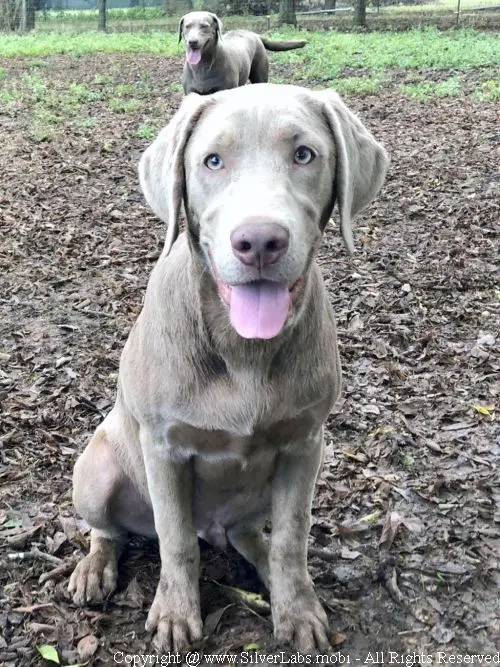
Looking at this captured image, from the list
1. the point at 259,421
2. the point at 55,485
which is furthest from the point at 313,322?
the point at 55,485

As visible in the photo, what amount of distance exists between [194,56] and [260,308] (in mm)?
8915

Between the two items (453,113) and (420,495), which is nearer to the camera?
(420,495)

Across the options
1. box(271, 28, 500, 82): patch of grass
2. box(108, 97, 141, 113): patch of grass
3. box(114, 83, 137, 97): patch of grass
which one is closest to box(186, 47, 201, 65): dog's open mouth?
box(108, 97, 141, 113): patch of grass

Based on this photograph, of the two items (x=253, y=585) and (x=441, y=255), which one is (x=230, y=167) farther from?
(x=441, y=255)

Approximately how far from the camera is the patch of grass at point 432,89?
11.5 meters

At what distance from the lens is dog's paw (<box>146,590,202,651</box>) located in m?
2.78

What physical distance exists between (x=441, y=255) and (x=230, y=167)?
154 inches

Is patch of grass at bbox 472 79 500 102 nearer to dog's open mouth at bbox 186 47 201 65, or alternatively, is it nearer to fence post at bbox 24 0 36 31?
dog's open mouth at bbox 186 47 201 65

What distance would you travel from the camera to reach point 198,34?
10.7m

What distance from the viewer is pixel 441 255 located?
19.7 feet

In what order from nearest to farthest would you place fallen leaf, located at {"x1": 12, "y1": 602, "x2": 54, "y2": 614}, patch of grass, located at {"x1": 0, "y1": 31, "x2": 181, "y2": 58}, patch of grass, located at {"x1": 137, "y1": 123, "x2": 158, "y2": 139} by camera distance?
fallen leaf, located at {"x1": 12, "y1": 602, "x2": 54, "y2": 614}
patch of grass, located at {"x1": 137, "y1": 123, "x2": 158, "y2": 139}
patch of grass, located at {"x1": 0, "y1": 31, "x2": 181, "y2": 58}

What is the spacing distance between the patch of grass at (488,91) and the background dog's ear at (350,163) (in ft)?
29.0

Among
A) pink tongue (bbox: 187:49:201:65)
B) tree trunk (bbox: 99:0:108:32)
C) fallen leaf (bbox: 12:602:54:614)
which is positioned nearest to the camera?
fallen leaf (bbox: 12:602:54:614)

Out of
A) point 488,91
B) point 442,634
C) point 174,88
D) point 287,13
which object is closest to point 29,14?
point 287,13
